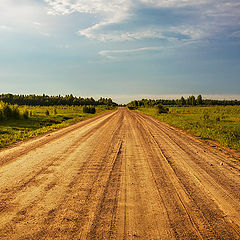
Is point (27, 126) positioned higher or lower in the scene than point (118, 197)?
higher

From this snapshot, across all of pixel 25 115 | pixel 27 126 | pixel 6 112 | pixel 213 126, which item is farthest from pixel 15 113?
pixel 213 126

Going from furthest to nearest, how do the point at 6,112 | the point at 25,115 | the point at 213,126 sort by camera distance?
the point at 25,115, the point at 6,112, the point at 213,126

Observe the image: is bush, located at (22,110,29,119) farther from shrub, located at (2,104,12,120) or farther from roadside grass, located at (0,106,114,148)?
shrub, located at (2,104,12,120)

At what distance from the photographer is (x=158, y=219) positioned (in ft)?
11.5

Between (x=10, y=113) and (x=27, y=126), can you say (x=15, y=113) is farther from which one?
(x=27, y=126)

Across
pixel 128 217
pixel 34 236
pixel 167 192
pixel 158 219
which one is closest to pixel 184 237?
pixel 158 219

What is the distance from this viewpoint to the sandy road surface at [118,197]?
322cm

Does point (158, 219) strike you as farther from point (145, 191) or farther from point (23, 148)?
point (23, 148)

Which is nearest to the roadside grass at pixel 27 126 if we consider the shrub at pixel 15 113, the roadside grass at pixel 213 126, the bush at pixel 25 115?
the bush at pixel 25 115

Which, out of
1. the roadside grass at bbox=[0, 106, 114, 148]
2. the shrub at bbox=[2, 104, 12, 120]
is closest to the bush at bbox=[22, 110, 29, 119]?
the roadside grass at bbox=[0, 106, 114, 148]

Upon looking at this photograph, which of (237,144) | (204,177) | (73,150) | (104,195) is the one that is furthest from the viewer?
(237,144)

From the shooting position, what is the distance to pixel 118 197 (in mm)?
4348

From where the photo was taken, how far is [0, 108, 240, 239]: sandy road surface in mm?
3217

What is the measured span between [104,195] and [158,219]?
1379 mm
